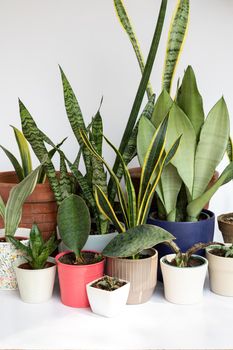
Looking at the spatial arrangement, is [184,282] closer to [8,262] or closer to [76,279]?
[76,279]

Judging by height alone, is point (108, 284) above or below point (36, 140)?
below

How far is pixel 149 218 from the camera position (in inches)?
33.4

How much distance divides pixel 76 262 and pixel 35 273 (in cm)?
7

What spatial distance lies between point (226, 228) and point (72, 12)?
65 cm

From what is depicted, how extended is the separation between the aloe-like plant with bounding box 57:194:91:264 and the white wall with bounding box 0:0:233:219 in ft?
1.53

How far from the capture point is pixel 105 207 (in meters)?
0.78

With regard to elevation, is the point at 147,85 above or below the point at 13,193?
above

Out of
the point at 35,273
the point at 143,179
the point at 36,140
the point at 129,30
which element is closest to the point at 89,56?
the point at 129,30

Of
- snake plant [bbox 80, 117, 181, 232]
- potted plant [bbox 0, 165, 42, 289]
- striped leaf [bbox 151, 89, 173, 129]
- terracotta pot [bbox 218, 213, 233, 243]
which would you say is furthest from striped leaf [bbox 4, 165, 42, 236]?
terracotta pot [bbox 218, 213, 233, 243]

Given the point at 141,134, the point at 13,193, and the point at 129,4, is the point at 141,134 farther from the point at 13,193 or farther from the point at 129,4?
the point at 129,4

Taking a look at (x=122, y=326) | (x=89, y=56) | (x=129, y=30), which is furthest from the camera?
(x=89, y=56)

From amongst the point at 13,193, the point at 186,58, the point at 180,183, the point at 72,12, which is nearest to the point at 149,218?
the point at 180,183

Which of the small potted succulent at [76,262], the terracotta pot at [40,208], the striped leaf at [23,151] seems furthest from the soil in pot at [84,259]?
the striped leaf at [23,151]

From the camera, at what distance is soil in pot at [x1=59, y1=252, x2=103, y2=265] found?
2.53ft
